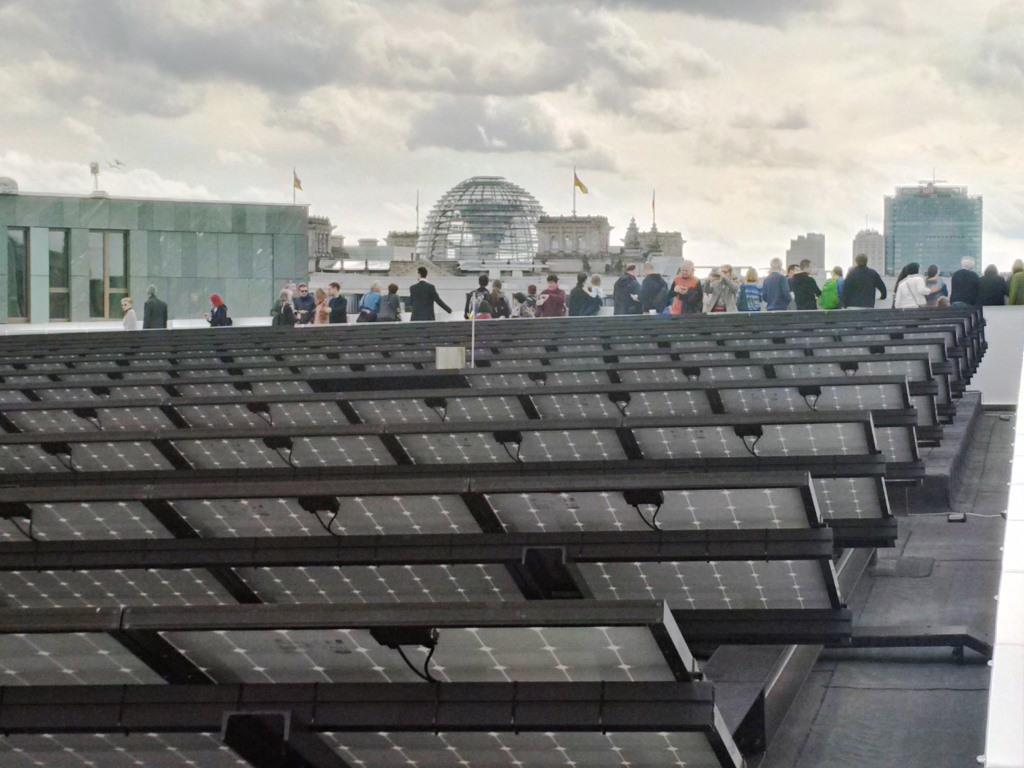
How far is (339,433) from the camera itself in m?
8.09

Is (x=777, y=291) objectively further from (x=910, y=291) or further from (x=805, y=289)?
(x=910, y=291)

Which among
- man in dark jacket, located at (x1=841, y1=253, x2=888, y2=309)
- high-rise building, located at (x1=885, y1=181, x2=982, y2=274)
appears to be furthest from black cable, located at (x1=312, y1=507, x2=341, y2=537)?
high-rise building, located at (x1=885, y1=181, x2=982, y2=274)

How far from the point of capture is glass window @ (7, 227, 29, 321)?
5116cm

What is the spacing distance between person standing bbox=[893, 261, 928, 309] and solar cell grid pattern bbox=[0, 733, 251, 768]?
25654mm

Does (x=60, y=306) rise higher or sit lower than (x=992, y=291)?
lower

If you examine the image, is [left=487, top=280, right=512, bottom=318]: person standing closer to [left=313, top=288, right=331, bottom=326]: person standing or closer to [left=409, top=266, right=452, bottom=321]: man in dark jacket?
[left=409, top=266, right=452, bottom=321]: man in dark jacket

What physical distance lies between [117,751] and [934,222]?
4850 inches

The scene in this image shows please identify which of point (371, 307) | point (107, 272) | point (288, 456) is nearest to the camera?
point (288, 456)

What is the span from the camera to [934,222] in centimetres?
12256

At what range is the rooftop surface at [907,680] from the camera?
589 centimetres

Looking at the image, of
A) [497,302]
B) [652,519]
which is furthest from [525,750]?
[497,302]

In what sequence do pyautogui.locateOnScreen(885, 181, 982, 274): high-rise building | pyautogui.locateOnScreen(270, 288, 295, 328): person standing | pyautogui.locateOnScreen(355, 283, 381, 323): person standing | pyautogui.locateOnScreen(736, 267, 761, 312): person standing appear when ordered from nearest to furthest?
pyautogui.locateOnScreen(736, 267, 761, 312): person standing < pyautogui.locateOnScreen(270, 288, 295, 328): person standing < pyautogui.locateOnScreen(355, 283, 381, 323): person standing < pyautogui.locateOnScreen(885, 181, 982, 274): high-rise building

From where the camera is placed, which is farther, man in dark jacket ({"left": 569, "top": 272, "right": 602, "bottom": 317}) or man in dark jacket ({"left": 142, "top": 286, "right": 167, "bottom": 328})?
man in dark jacket ({"left": 142, "top": 286, "right": 167, "bottom": 328})

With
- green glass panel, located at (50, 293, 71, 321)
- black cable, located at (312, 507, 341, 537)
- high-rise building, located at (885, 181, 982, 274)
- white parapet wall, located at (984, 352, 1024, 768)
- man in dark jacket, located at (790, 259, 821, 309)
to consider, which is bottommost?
green glass panel, located at (50, 293, 71, 321)
